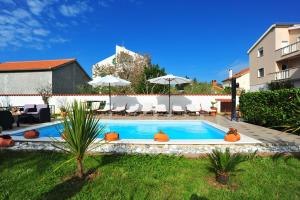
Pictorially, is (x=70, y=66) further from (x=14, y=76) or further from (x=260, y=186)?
(x=260, y=186)

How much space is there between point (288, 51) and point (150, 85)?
54.8 ft

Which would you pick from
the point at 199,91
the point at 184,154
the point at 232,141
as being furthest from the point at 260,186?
the point at 199,91

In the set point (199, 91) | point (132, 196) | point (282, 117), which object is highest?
point (199, 91)

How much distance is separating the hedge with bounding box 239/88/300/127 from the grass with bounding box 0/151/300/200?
5.13 metres

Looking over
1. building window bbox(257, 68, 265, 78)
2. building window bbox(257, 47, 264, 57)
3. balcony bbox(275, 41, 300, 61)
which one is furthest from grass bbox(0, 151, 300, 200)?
building window bbox(257, 47, 264, 57)

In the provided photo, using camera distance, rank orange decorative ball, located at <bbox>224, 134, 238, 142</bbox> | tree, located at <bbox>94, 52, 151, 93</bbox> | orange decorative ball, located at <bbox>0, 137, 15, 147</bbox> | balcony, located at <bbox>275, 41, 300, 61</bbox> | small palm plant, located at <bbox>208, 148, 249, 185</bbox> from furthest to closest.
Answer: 1. tree, located at <bbox>94, 52, 151, 93</bbox>
2. balcony, located at <bbox>275, 41, 300, 61</bbox>
3. orange decorative ball, located at <bbox>224, 134, 238, 142</bbox>
4. orange decorative ball, located at <bbox>0, 137, 15, 147</bbox>
5. small palm plant, located at <bbox>208, 148, 249, 185</bbox>

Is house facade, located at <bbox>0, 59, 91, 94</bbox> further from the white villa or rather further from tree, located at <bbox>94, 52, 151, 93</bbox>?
the white villa

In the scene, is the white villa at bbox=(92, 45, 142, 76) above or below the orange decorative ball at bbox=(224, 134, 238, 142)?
above

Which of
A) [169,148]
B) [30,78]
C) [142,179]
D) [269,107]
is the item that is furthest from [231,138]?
[30,78]

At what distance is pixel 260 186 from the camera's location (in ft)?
15.9

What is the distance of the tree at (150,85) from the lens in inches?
1239

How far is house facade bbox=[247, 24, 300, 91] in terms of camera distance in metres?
26.3

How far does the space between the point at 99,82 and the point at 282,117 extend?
13.0 meters

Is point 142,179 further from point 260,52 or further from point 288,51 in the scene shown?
point 260,52
